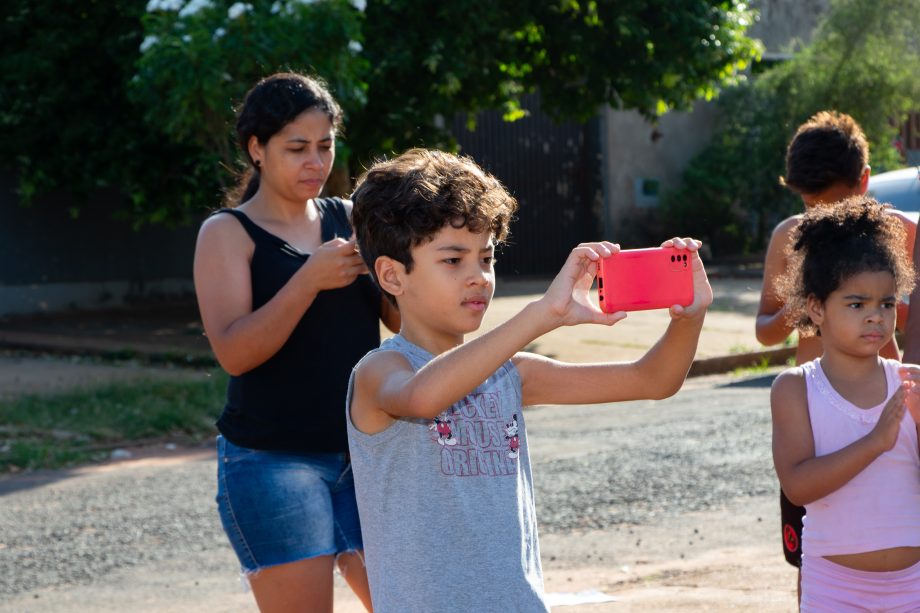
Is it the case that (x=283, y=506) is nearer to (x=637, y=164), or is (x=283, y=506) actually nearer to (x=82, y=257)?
(x=82, y=257)

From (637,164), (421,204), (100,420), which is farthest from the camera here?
(637,164)

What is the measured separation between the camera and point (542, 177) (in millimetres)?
23312

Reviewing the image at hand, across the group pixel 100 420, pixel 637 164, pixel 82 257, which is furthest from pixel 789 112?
pixel 100 420

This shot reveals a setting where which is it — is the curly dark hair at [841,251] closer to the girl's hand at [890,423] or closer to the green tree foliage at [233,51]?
the girl's hand at [890,423]

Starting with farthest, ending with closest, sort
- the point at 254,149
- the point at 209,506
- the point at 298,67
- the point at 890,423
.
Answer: the point at 298,67, the point at 209,506, the point at 254,149, the point at 890,423

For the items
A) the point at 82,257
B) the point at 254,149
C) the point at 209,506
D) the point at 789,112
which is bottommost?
the point at 209,506

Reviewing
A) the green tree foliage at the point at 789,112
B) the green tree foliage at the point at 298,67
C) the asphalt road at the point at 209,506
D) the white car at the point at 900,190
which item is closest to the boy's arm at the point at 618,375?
the asphalt road at the point at 209,506

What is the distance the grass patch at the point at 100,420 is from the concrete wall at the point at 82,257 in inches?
319


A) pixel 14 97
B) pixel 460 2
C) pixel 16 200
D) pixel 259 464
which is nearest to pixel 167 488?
pixel 259 464

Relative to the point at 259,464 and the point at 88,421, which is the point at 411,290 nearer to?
the point at 259,464

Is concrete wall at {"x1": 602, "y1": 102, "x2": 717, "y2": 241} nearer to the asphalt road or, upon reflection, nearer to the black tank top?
the asphalt road

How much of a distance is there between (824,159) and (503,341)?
1998 mm

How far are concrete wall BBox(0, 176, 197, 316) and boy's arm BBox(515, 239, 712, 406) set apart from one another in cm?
1637

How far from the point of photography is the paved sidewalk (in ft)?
42.3
